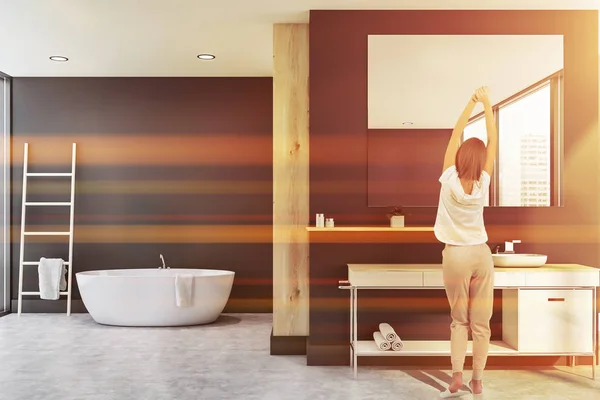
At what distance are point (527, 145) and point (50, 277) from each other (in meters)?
5.04

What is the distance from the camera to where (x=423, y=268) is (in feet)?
14.7

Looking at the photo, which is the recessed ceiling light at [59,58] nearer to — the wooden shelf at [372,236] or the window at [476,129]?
the wooden shelf at [372,236]

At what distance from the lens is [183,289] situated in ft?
20.7

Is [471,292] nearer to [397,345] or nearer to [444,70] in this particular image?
[397,345]

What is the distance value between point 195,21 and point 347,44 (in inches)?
49.8

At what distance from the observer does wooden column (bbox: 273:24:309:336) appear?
533 cm

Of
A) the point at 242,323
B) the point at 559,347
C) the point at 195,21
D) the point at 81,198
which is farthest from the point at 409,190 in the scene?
the point at 81,198

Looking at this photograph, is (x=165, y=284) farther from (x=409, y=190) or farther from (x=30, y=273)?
(x=409, y=190)

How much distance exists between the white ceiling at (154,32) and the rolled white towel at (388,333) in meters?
2.34

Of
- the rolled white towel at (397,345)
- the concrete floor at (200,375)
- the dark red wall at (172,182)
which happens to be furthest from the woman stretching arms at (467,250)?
the dark red wall at (172,182)

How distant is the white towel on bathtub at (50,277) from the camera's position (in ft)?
23.4

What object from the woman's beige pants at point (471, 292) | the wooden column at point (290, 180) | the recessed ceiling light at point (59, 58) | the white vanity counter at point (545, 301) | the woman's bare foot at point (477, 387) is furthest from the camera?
the recessed ceiling light at point (59, 58)

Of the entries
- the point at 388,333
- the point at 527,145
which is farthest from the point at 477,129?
the point at 388,333

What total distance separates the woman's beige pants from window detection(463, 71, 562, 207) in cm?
120
